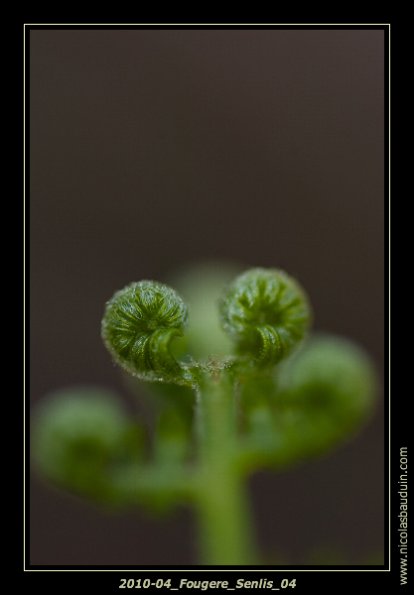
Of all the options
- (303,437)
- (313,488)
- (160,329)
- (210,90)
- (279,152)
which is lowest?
(313,488)

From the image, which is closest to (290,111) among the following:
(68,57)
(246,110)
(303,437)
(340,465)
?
(246,110)

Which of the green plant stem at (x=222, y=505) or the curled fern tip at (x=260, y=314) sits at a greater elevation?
the curled fern tip at (x=260, y=314)

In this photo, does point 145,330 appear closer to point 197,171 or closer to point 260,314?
point 260,314

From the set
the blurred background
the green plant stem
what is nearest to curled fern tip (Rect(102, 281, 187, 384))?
the green plant stem

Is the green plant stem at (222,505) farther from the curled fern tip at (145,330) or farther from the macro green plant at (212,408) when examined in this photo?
the curled fern tip at (145,330)

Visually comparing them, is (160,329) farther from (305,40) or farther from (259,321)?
(305,40)

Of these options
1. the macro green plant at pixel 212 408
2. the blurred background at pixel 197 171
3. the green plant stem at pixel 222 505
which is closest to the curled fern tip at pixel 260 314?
the macro green plant at pixel 212 408
